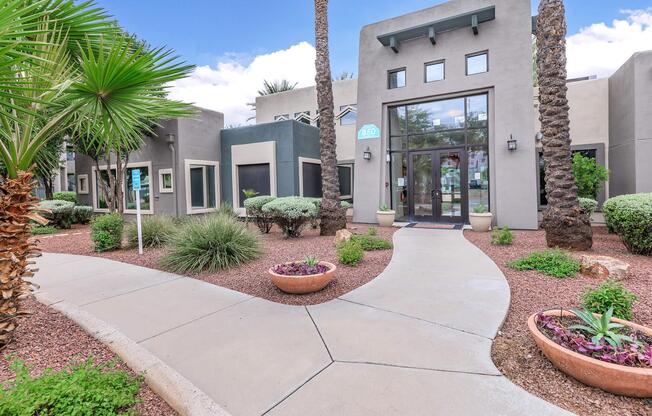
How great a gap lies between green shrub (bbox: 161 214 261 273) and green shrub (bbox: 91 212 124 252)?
248cm

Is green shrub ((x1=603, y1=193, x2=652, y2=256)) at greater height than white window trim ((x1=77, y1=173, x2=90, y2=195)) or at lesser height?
lesser

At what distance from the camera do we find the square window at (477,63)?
1068cm

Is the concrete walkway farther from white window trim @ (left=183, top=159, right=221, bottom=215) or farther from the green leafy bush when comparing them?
white window trim @ (left=183, top=159, right=221, bottom=215)

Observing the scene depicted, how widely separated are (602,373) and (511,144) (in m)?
9.24

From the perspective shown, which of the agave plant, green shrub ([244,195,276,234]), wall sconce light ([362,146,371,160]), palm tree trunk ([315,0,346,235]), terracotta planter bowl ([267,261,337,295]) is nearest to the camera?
the agave plant

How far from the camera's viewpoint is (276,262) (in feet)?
20.4

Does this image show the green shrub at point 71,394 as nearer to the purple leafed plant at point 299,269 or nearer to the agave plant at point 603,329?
the purple leafed plant at point 299,269

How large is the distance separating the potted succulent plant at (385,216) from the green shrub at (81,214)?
12.6 meters

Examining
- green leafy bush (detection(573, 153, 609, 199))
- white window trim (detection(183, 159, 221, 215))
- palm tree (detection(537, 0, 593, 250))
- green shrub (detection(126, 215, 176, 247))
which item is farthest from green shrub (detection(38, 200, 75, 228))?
green leafy bush (detection(573, 153, 609, 199))

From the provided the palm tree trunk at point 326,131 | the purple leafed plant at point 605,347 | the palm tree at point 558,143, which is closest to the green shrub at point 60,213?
the palm tree trunk at point 326,131

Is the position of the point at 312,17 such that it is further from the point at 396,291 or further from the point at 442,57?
the point at 396,291

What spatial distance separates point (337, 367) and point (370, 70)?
11.8 m

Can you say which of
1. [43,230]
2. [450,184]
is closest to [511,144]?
[450,184]

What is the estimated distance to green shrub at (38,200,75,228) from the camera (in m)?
12.5
